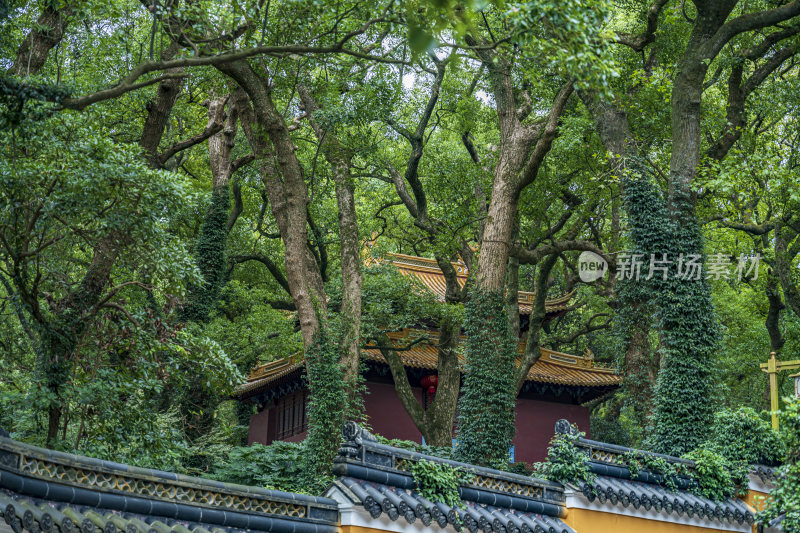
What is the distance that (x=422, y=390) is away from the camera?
21.6 metres

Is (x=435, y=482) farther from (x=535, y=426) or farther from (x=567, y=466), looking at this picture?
(x=535, y=426)

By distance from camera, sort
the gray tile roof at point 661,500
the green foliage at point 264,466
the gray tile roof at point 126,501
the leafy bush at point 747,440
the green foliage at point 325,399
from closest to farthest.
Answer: the gray tile roof at point 126,501, the gray tile roof at point 661,500, the leafy bush at point 747,440, the green foliage at point 325,399, the green foliage at point 264,466

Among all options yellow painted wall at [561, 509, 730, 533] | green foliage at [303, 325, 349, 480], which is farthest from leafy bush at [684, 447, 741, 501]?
green foliage at [303, 325, 349, 480]

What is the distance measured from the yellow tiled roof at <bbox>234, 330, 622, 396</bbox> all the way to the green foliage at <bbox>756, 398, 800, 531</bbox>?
448 inches

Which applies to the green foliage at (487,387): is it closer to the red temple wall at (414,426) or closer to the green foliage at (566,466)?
the red temple wall at (414,426)

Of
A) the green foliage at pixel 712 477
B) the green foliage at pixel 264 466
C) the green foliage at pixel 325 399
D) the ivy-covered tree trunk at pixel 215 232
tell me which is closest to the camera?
the green foliage at pixel 712 477

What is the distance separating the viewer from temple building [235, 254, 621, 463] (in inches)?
825

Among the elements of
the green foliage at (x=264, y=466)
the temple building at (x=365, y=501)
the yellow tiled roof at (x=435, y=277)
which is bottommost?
the green foliage at (x=264, y=466)

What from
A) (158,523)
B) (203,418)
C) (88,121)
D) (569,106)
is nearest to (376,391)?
(203,418)

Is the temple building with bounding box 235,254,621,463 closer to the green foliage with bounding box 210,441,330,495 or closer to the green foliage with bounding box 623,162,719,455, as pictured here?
the green foliage with bounding box 210,441,330,495

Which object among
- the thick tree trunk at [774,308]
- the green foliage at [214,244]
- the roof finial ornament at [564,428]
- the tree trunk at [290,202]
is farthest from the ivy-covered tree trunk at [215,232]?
the thick tree trunk at [774,308]

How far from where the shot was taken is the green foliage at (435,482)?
749 centimetres

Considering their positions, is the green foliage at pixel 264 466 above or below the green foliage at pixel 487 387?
below

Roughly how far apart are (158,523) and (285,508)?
3.64 feet
